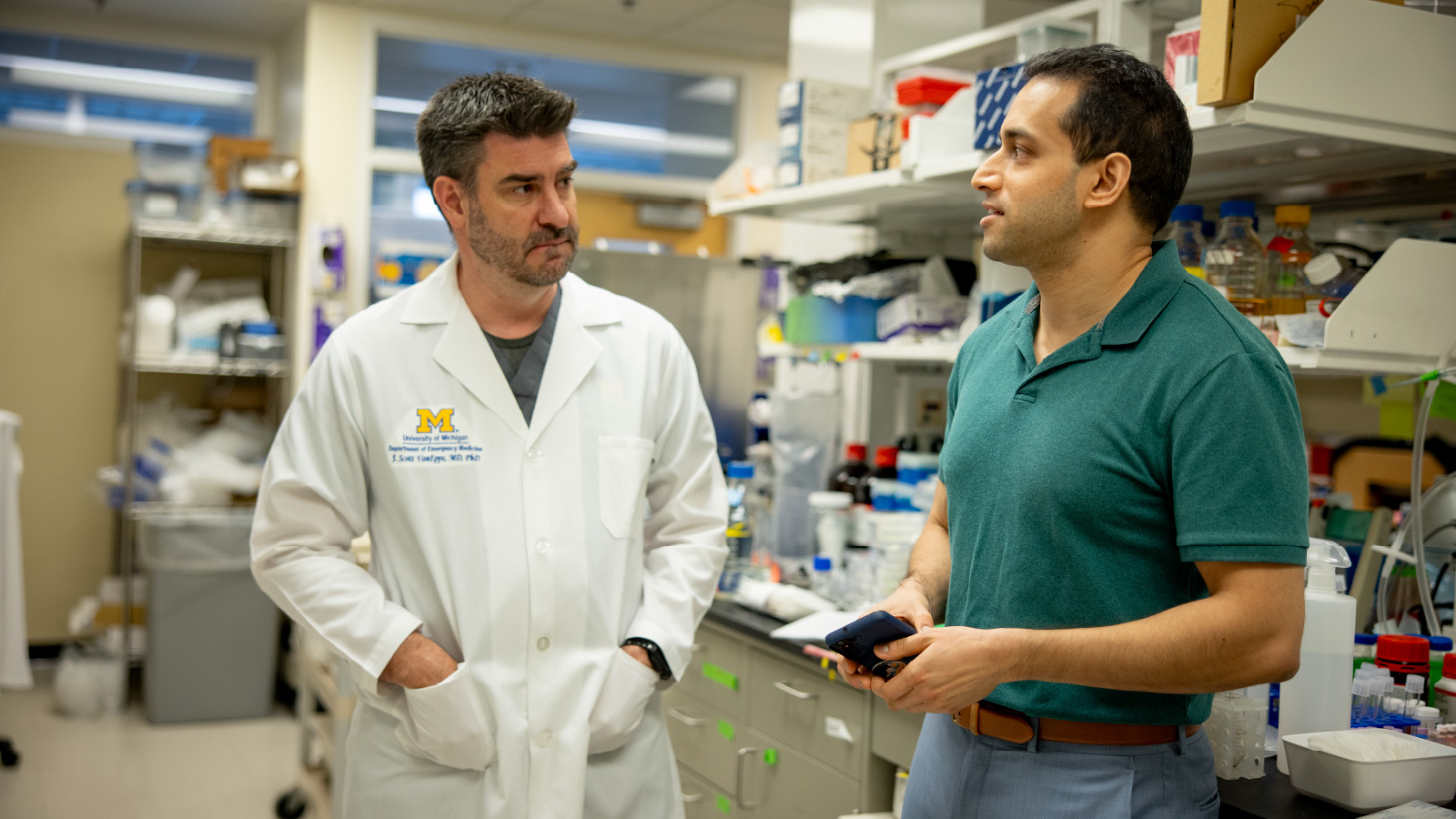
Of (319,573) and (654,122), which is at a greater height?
(654,122)

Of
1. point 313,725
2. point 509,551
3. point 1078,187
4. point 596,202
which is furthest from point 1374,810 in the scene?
point 596,202

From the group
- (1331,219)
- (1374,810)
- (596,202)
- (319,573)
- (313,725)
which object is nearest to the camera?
(1374,810)

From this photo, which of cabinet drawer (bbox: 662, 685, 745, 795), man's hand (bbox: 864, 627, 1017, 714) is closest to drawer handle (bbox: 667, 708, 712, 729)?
cabinet drawer (bbox: 662, 685, 745, 795)

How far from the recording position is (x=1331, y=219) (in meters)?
2.29

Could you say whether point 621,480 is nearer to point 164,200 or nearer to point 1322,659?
point 1322,659

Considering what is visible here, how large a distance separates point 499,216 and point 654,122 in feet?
13.6

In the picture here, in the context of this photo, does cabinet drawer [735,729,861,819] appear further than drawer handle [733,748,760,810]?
No

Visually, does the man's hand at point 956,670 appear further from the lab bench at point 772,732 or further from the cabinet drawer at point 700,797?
the cabinet drawer at point 700,797

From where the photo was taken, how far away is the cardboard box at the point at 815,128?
2676mm

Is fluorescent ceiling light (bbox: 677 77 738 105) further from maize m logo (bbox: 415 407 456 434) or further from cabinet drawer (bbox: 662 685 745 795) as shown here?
maize m logo (bbox: 415 407 456 434)

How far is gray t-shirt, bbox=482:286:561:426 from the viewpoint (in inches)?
66.4

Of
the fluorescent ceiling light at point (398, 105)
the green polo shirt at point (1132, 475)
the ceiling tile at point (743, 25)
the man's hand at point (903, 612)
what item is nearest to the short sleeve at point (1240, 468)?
the green polo shirt at point (1132, 475)

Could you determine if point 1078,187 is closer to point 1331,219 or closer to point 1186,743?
point 1186,743

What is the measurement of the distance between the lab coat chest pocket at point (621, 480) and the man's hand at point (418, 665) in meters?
0.29
